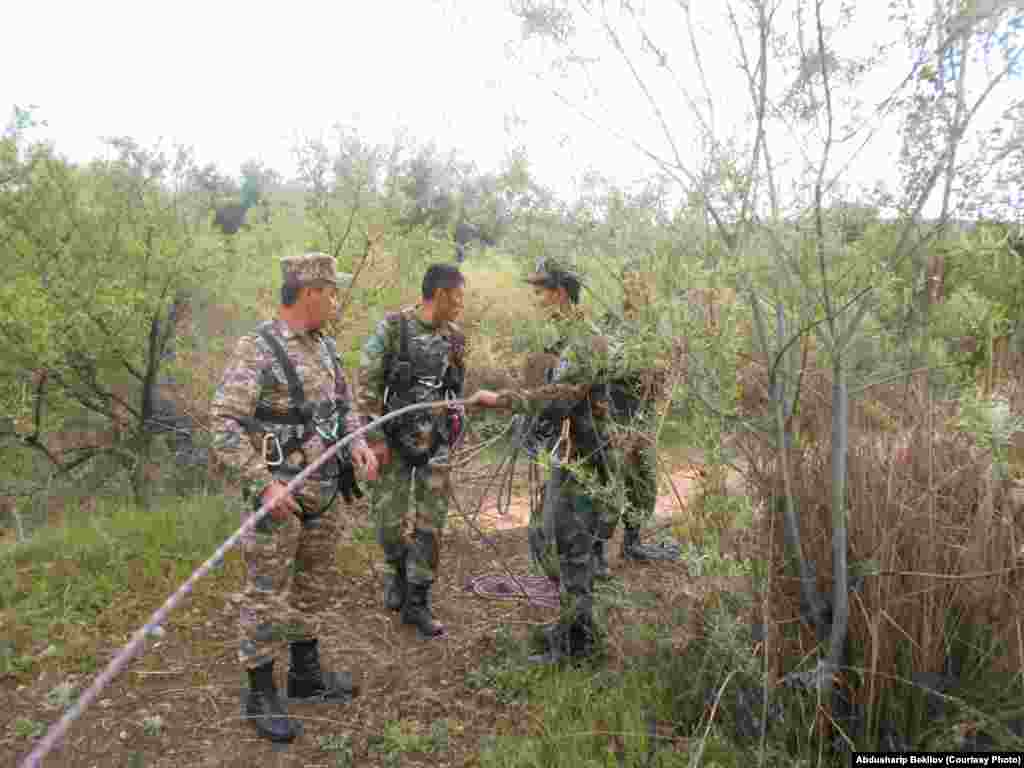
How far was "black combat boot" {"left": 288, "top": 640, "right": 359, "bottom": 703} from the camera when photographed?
318cm

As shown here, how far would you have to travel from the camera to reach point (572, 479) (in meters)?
3.32

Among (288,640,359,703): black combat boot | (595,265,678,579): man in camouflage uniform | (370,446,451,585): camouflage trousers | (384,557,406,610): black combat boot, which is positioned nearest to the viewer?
(595,265,678,579): man in camouflage uniform

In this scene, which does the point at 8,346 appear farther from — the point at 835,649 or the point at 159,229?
the point at 835,649

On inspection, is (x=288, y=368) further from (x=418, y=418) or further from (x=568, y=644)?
(x=568, y=644)

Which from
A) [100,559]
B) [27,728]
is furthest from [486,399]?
[100,559]

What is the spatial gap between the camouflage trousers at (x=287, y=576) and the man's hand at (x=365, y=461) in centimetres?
15

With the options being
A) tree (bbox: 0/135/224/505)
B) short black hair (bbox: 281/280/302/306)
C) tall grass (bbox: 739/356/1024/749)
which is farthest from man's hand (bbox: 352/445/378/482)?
tree (bbox: 0/135/224/505)

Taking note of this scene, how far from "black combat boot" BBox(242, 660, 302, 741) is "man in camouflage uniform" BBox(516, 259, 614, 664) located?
1.13 m

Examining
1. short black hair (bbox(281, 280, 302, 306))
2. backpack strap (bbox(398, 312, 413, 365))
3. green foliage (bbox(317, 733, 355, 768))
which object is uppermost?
short black hair (bbox(281, 280, 302, 306))

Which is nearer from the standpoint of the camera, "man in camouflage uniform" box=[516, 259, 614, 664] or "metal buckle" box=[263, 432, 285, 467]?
"metal buckle" box=[263, 432, 285, 467]

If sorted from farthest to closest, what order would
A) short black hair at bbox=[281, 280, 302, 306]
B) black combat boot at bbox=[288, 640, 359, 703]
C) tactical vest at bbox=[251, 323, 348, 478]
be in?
black combat boot at bbox=[288, 640, 359, 703] < short black hair at bbox=[281, 280, 302, 306] < tactical vest at bbox=[251, 323, 348, 478]

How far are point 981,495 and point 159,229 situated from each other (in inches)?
251

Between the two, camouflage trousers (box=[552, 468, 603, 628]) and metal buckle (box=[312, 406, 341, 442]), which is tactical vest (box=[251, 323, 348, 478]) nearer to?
metal buckle (box=[312, 406, 341, 442])

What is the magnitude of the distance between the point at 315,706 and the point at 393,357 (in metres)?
1.78
